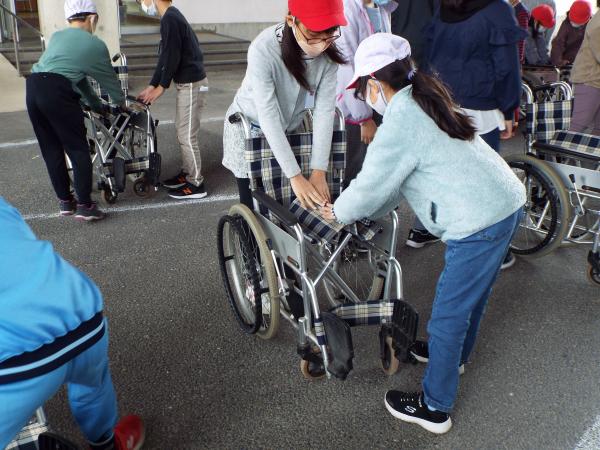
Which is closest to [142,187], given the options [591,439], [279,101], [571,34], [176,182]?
[176,182]

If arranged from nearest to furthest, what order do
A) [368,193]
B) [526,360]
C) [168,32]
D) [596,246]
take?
[368,193], [526,360], [596,246], [168,32]

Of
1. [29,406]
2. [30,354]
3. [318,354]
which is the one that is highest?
[30,354]

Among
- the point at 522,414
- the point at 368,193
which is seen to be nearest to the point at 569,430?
the point at 522,414

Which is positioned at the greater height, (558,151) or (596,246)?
(558,151)

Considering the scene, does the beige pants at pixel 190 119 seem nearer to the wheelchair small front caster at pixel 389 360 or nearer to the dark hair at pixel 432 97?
the wheelchair small front caster at pixel 389 360

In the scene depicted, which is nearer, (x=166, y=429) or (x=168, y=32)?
(x=166, y=429)

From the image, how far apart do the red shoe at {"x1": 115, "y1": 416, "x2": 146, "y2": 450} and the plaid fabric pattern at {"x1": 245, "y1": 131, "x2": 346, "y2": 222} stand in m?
1.03

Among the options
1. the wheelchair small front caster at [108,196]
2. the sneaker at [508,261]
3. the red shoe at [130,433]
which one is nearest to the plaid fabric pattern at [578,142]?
the sneaker at [508,261]

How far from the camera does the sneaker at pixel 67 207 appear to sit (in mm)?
4137

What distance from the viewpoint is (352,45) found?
315cm

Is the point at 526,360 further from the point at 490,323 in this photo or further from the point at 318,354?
the point at 318,354

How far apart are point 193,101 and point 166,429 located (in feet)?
9.35

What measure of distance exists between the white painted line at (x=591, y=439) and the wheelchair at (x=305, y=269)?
78 centimetres

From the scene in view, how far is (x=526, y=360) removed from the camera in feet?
8.91
